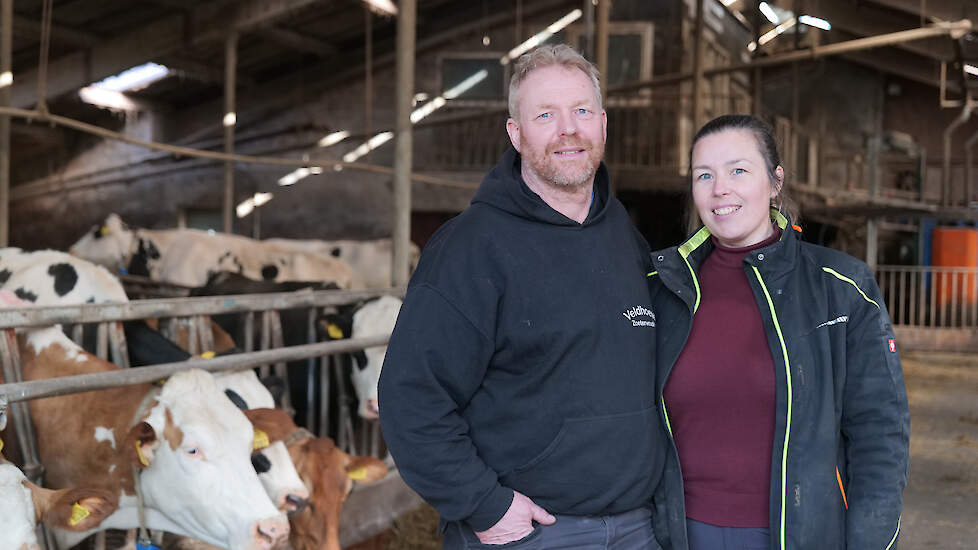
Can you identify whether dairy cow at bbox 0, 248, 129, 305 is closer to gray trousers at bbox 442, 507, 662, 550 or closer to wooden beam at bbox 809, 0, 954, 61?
gray trousers at bbox 442, 507, 662, 550

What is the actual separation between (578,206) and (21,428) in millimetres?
2508

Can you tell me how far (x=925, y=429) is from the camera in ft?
22.6

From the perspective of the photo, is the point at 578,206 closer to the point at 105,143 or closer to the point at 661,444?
the point at 661,444

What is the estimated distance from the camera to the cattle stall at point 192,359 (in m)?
3.14

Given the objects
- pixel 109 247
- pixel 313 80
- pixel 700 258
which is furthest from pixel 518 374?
pixel 313 80

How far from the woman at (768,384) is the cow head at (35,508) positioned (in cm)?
172

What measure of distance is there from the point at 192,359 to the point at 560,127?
230 cm

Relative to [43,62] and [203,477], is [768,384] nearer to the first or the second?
[203,477]

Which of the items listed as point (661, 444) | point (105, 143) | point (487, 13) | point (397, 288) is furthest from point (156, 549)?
point (105, 143)

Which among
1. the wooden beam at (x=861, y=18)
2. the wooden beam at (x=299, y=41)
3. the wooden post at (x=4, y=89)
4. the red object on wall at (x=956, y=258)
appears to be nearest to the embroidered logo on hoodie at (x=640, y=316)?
the wooden post at (x=4, y=89)

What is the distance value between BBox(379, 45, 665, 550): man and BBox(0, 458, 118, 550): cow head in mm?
1296

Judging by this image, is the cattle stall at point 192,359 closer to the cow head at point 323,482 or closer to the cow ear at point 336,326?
the cow ear at point 336,326

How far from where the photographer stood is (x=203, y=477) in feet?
9.75

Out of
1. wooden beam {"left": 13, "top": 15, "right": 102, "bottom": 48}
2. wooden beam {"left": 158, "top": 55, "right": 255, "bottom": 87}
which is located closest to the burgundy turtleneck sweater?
wooden beam {"left": 13, "top": 15, "right": 102, "bottom": 48}
